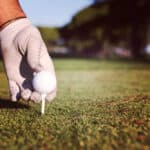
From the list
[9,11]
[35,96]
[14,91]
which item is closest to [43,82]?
[35,96]

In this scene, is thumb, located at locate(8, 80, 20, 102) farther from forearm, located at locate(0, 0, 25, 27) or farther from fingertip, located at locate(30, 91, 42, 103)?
forearm, located at locate(0, 0, 25, 27)

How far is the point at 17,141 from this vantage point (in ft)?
15.0

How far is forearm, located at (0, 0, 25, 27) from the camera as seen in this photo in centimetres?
601

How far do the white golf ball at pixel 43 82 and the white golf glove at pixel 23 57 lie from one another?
83 millimetres

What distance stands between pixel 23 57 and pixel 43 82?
2.16ft

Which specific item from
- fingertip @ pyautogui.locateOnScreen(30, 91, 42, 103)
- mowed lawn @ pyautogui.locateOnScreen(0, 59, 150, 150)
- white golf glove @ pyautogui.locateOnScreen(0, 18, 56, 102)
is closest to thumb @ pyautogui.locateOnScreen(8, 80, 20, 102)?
white golf glove @ pyautogui.locateOnScreen(0, 18, 56, 102)

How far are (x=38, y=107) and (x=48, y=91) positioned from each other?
188 cm

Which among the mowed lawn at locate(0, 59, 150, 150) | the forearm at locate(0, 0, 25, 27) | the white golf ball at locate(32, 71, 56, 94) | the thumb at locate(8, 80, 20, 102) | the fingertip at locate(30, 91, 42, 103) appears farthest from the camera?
the forearm at locate(0, 0, 25, 27)

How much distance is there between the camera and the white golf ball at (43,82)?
5387mm

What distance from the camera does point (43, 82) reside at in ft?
17.6

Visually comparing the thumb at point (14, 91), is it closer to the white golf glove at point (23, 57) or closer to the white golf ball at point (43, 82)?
the white golf glove at point (23, 57)

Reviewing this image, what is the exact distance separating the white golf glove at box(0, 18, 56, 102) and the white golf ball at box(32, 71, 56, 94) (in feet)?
0.27

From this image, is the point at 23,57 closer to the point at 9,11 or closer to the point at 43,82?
the point at 43,82

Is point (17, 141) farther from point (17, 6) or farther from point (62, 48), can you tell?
point (62, 48)
